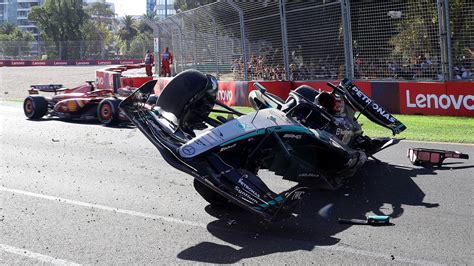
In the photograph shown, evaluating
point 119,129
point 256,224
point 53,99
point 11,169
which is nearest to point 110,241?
point 256,224

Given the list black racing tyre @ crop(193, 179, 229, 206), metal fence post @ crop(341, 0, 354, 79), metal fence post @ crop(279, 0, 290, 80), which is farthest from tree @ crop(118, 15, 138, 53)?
black racing tyre @ crop(193, 179, 229, 206)

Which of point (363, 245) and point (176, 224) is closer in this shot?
point (363, 245)

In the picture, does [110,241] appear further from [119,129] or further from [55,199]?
[119,129]

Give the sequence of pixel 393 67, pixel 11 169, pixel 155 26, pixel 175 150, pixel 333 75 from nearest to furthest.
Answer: pixel 175 150
pixel 11 169
pixel 393 67
pixel 333 75
pixel 155 26

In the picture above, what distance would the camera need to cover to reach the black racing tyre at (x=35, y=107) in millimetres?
14922

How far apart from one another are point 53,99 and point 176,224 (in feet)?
35.0

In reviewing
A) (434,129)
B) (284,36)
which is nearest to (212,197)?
(434,129)

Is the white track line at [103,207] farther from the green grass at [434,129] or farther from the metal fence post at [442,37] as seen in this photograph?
the metal fence post at [442,37]

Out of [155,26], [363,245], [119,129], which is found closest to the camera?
[363,245]

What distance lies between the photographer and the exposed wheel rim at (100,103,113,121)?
45.2ft

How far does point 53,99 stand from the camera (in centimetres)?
1529

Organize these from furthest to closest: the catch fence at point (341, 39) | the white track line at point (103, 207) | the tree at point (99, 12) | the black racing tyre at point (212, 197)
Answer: the tree at point (99, 12) → the catch fence at point (341, 39) → the black racing tyre at point (212, 197) → the white track line at point (103, 207)

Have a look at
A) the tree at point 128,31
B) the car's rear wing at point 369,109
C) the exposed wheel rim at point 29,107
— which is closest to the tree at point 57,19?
the tree at point 128,31

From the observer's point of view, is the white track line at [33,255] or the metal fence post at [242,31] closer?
the white track line at [33,255]
